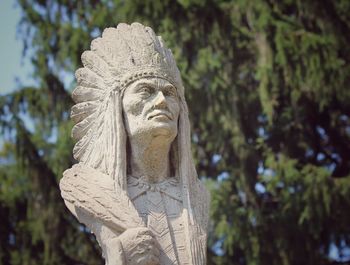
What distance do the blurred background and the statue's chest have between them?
6.00m

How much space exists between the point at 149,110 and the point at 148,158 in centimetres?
30

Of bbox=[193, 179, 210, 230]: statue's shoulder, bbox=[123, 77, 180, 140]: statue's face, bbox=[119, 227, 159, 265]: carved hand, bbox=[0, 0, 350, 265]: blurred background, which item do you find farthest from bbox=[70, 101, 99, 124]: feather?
bbox=[0, 0, 350, 265]: blurred background

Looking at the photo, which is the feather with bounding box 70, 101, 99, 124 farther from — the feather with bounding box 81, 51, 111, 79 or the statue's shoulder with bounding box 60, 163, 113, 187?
the statue's shoulder with bounding box 60, 163, 113, 187

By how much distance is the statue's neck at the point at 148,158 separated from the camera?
5.49m

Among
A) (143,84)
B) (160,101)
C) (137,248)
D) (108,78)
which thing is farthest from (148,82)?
(137,248)

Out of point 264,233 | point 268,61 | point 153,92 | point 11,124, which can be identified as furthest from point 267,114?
point 153,92

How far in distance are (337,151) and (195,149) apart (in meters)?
2.45

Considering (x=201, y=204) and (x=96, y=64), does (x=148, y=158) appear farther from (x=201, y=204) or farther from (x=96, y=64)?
→ (x=96, y=64)

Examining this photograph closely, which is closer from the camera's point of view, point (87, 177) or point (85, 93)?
point (87, 177)

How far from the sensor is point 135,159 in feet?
18.1

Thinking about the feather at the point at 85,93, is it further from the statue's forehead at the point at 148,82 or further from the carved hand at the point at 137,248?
the carved hand at the point at 137,248

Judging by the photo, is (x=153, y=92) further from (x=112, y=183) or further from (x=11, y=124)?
(x=11, y=124)

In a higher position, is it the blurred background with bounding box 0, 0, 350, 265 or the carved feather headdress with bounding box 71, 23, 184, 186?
the blurred background with bounding box 0, 0, 350, 265

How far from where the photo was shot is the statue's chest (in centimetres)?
520
